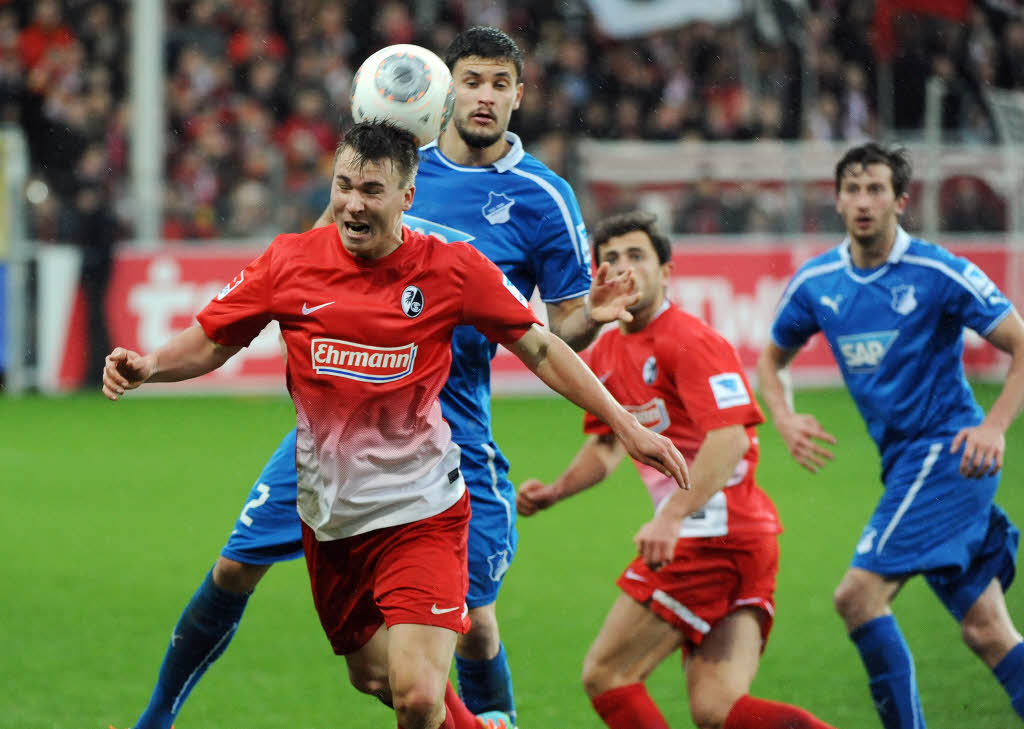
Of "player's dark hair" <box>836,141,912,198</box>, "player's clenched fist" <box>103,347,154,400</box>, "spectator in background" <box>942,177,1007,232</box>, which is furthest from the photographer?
"spectator in background" <box>942,177,1007,232</box>

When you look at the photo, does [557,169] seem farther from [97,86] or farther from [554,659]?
[554,659]

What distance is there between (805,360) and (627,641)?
1239cm

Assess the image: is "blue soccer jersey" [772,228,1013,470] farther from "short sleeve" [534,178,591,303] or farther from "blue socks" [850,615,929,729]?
"short sleeve" [534,178,591,303]

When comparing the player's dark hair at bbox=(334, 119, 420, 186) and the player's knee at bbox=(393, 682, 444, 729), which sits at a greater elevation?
the player's dark hair at bbox=(334, 119, 420, 186)

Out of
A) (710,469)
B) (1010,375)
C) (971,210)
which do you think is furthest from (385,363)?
(971,210)

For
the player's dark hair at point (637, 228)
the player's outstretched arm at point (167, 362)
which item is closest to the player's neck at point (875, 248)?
the player's dark hair at point (637, 228)

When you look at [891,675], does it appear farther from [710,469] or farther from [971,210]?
[971,210]

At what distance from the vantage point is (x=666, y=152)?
17.3 m

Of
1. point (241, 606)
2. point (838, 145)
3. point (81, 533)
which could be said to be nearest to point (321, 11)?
point (838, 145)

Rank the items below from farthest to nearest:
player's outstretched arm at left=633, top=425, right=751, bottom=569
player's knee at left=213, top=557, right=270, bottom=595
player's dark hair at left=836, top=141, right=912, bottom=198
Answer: player's dark hair at left=836, top=141, right=912, bottom=198 → player's knee at left=213, top=557, right=270, bottom=595 → player's outstretched arm at left=633, top=425, right=751, bottom=569

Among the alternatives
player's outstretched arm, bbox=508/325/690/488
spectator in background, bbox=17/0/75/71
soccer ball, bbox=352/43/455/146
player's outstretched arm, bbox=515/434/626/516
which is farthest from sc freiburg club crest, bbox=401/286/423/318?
spectator in background, bbox=17/0/75/71

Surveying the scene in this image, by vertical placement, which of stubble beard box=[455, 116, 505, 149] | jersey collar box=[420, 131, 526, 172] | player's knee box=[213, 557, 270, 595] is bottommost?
player's knee box=[213, 557, 270, 595]

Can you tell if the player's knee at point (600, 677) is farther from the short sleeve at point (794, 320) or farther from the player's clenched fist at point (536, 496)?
the short sleeve at point (794, 320)

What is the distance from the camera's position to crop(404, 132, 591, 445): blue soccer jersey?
16.4ft
